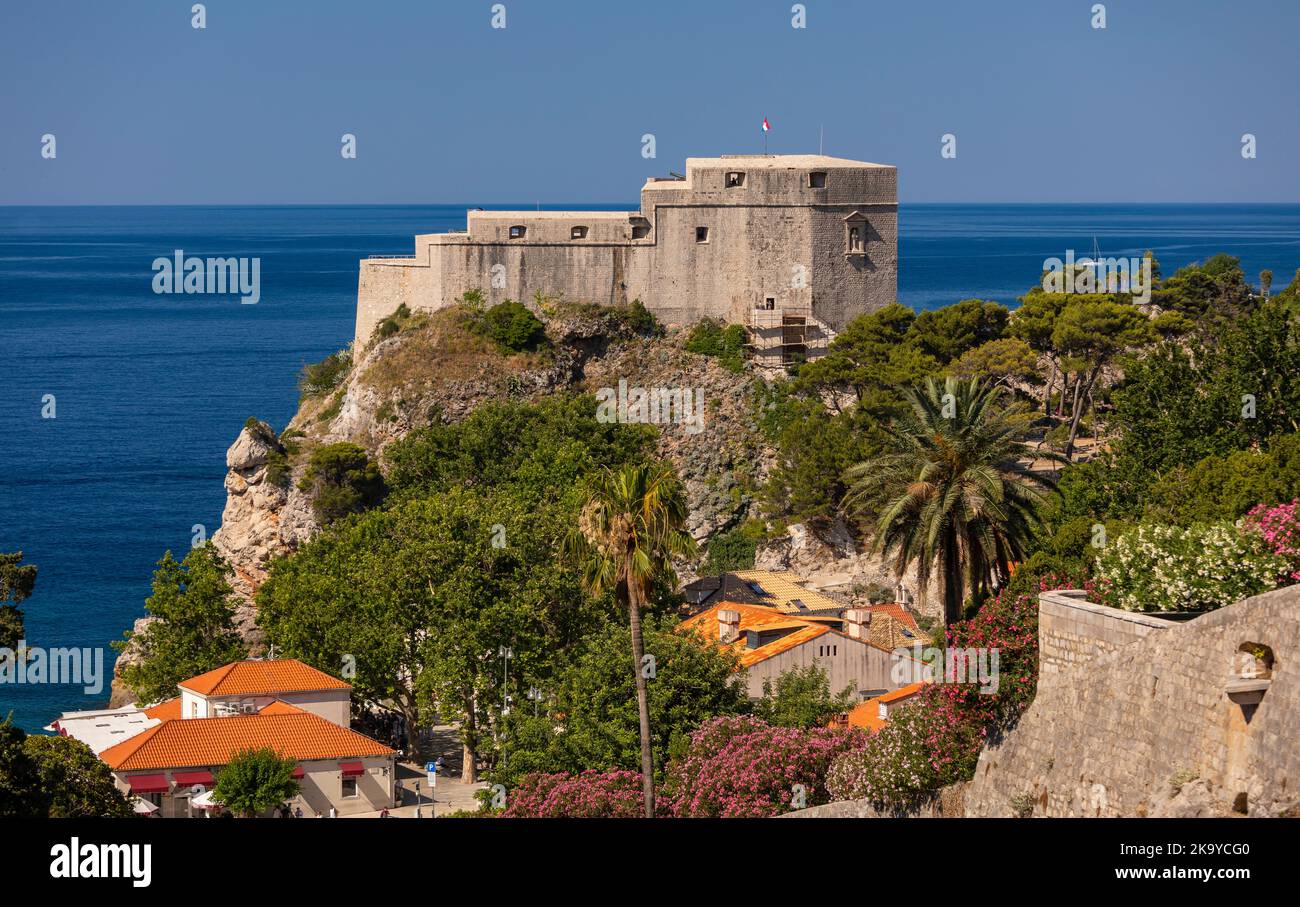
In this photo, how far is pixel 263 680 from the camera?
147 feet

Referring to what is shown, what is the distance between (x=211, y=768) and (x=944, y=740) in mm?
20897

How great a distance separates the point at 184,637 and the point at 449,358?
19.7 meters

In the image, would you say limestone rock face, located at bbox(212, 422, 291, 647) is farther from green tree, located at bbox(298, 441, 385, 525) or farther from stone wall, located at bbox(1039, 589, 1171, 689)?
stone wall, located at bbox(1039, 589, 1171, 689)

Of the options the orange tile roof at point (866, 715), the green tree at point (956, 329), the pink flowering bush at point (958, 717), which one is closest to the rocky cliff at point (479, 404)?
the green tree at point (956, 329)

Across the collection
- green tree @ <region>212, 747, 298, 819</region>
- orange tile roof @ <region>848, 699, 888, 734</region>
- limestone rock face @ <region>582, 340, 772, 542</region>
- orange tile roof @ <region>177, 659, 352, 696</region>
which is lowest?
green tree @ <region>212, 747, 298, 819</region>

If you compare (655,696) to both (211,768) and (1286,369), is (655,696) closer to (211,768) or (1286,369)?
(211,768)

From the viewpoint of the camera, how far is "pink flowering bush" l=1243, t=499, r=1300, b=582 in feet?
70.7

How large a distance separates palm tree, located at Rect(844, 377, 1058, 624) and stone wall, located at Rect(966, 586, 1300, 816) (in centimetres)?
588

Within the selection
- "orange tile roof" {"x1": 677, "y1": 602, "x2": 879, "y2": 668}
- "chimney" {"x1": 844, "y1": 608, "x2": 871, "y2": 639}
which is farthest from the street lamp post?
"chimney" {"x1": 844, "y1": 608, "x2": 871, "y2": 639}

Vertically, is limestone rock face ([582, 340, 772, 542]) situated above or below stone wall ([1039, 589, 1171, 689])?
above

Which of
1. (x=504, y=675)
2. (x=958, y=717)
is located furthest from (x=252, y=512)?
(x=958, y=717)

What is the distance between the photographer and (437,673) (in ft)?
144

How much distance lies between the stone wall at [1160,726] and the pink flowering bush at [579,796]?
9883 millimetres

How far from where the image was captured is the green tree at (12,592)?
2784 cm
